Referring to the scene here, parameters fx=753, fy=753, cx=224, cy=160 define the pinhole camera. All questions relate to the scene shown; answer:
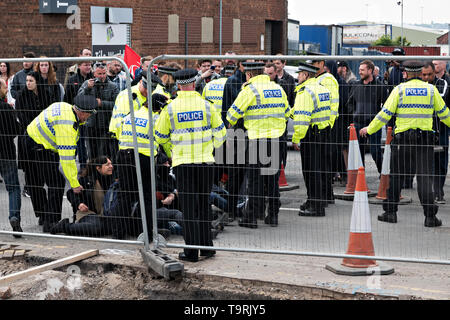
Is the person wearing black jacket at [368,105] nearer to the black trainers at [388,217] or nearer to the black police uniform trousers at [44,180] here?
the black trainers at [388,217]

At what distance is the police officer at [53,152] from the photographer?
802 centimetres

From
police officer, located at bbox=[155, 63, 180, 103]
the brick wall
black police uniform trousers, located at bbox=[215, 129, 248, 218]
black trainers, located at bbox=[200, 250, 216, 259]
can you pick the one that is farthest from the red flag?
the brick wall

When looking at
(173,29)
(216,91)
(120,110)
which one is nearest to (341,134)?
(216,91)

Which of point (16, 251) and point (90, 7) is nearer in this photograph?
point (16, 251)

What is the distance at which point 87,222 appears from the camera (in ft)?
27.6

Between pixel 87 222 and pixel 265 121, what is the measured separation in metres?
2.30

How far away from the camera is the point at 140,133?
25.5 feet

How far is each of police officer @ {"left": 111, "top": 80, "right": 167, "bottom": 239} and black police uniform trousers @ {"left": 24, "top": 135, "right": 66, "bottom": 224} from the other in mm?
853

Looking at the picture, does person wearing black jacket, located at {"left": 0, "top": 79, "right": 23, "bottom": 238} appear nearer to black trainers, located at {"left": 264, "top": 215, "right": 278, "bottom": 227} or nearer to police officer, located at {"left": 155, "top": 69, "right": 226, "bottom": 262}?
police officer, located at {"left": 155, "top": 69, "right": 226, "bottom": 262}

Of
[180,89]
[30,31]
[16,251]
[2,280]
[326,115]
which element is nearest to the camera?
[2,280]

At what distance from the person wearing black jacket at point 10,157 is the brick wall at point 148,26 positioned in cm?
1397

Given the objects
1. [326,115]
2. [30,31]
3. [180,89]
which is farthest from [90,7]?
[180,89]

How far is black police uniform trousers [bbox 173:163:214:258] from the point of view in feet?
24.1

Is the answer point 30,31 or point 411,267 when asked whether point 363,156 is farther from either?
point 30,31
